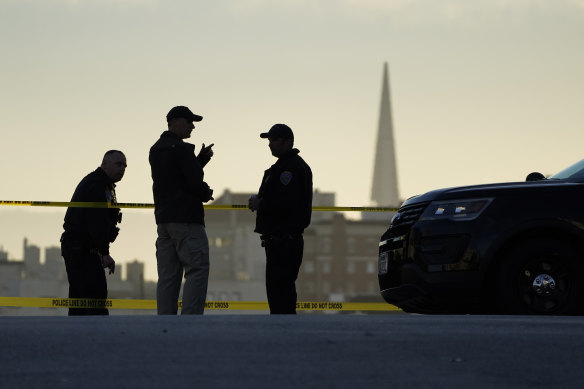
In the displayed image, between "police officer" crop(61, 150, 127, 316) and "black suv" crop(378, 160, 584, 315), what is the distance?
2.54 metres

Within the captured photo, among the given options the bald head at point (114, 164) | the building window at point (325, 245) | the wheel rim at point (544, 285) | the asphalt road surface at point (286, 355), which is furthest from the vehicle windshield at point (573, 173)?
the building window at point (325, 245)

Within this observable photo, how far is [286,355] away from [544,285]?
3.73 metres

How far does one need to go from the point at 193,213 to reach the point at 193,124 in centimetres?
69

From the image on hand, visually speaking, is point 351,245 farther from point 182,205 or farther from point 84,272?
point 182,205

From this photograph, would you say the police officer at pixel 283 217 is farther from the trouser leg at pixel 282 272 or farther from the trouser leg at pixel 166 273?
the trouser leg at pixel 166 273

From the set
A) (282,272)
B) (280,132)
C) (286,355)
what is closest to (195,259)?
(282,272)

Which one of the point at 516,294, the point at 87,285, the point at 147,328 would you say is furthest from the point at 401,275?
the point at 147,328

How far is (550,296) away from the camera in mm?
9562

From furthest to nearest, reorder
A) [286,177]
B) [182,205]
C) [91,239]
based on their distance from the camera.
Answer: [91,239] < [286,177] < [182,205]

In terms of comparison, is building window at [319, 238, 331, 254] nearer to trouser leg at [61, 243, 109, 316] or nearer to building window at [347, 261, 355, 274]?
building window at [347, 261, 355, 274]

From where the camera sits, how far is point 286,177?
1052 cm

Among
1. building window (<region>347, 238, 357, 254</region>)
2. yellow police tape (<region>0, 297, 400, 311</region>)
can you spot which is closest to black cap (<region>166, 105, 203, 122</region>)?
yellow police tape (<region>0, 297, 400, 311</region>)

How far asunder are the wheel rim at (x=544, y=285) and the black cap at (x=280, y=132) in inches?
87.4

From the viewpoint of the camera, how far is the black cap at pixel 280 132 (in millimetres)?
10656
